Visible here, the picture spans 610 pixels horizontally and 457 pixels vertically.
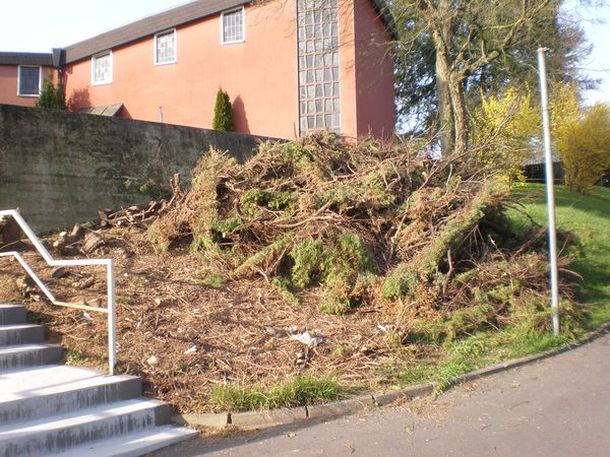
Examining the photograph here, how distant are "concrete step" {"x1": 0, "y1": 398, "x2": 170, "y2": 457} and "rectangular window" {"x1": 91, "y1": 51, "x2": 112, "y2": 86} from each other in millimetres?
22134

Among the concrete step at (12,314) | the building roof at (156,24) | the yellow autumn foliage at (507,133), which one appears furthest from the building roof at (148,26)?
the concrete step at (12,314)

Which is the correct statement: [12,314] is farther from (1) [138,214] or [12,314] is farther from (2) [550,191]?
(2) [550,191]

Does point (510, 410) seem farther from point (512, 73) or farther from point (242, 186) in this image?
point (512, 73)

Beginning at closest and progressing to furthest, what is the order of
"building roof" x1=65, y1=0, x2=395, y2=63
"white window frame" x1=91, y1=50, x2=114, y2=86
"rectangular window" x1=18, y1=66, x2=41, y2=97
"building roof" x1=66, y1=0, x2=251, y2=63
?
"building roof" x1=65, y1=0, x2=395, y2=63, "building roof" x1=66, y1=0, x2=251, y2=63, "white window frame" x1=91, y1=50, x2=114, y2=86, "rectangular window" x1=18, y1=66, x2=41, y2=97

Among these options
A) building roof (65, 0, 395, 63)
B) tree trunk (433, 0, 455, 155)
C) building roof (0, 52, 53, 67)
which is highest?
building roof (0, 52, 53, 67)

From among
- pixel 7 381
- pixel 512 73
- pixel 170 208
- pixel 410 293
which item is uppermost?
pixel 512 73

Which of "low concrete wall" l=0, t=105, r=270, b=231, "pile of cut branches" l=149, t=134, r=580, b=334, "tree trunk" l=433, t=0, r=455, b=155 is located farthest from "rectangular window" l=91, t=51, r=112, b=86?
"pile of cut branches" l=149, t=134, r=580, b=334

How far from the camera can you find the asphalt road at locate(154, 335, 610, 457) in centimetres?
466

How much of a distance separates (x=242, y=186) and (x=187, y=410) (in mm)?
4595

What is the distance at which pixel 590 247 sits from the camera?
1185 centimetres

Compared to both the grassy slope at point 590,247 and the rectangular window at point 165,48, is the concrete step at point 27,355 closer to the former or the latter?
the grassy slope at point 590,247

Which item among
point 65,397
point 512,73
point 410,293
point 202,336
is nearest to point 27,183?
point 202,336

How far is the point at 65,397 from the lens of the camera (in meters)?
5.22

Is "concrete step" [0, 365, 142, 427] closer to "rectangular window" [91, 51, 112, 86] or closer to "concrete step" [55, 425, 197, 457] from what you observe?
"concrete step" [55, 425, 197, 457]
